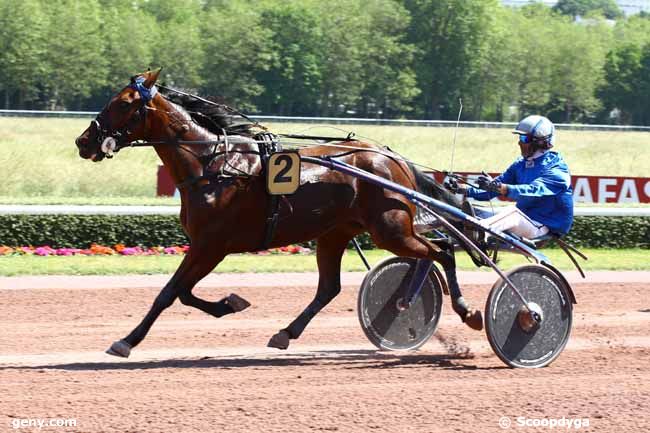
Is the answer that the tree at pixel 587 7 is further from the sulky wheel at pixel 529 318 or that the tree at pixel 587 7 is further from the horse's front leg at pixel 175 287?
the horse's front leg at pixel 175 287

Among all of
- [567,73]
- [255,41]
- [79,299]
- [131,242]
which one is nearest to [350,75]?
[255,41]

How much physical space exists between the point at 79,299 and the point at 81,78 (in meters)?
36.9

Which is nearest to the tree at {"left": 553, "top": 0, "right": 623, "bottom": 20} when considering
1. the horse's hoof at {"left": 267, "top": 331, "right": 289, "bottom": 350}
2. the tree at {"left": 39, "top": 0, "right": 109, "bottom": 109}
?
the tree at {"left": 39, "top": 0, "right": 109, "bottom": 109}

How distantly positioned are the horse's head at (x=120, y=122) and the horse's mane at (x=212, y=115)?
28 cm

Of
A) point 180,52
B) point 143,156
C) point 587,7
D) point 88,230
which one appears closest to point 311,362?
point 88,230

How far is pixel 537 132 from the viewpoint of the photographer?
6.25 metres

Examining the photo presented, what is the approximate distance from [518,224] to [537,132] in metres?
0.57

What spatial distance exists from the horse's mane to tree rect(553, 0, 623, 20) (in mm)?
150157

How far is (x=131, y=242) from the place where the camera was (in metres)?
11.7

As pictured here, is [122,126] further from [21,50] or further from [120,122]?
[21,50]

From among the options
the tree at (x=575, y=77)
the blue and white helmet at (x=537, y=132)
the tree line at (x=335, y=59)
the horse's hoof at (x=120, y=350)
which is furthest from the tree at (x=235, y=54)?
the horse's hoof at (x=120, y=350)

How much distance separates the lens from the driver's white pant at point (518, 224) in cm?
627

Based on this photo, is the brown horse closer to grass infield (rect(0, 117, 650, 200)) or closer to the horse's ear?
the horse's ear

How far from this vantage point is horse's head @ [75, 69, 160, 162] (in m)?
5.96
